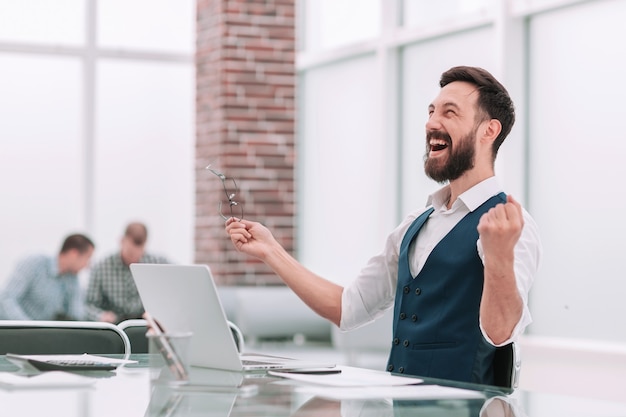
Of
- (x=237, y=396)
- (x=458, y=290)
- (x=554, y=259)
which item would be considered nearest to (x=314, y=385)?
(x=237, y=396)

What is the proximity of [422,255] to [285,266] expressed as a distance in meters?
0.34

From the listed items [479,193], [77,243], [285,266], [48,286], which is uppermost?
[479,193]

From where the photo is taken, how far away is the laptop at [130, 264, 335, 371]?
6.75ft

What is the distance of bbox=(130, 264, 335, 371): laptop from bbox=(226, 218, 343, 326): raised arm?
511 mm

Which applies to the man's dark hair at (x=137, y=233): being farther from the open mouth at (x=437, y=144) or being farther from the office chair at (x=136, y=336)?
the open mouth at (x=437, y=144)

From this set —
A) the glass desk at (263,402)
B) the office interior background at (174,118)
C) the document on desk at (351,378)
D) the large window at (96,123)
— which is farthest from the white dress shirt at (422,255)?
the large window at (96,123)

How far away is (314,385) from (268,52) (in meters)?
6.28

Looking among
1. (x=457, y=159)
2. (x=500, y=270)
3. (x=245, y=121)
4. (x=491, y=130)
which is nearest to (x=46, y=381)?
(x=500, y=270)

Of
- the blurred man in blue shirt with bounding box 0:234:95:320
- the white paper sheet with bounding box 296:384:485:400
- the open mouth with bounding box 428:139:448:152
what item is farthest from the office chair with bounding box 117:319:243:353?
the blurred man in blue shirt with bounding box 0:234:95:320

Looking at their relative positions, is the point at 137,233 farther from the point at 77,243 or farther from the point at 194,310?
the point at 194,310

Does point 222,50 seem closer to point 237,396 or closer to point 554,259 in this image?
point 554,259

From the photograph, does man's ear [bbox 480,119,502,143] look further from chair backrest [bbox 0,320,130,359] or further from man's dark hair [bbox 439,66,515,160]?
chair backrest [bbox 0,320,130,359]

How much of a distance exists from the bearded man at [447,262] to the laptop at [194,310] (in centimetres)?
43

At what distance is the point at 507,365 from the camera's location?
→ 2512 mm
